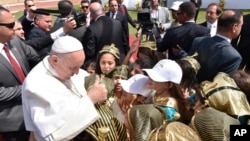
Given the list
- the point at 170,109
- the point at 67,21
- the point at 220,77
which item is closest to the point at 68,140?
the point at 170,109

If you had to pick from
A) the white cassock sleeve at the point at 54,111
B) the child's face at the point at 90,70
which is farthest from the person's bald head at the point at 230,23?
the white cassock sleeve at the point at 54,111

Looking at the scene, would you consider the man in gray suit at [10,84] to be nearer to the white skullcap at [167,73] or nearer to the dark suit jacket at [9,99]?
the dark suit jacket at [9,99]

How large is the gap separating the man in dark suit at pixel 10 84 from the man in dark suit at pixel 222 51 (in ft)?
6.22

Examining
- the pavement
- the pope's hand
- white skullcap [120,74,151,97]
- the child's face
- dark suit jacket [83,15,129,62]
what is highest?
the pope's hand

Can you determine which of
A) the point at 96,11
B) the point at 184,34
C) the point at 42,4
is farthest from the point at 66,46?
the point at 42,4

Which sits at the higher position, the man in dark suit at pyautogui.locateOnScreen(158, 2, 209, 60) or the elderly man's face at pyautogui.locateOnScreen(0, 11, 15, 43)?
the elderly man's face at pyautogui.locateOnScreen(0, 11, 15, 43)

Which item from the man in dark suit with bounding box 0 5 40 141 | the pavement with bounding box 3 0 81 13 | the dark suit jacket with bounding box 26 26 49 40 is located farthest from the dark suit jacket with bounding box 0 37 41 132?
the pavement with bounding box 3 0 81 13

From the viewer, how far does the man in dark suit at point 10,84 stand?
10.6 ft

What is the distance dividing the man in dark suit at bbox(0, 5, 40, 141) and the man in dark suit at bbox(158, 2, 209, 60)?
197cm

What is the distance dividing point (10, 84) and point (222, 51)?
6.97 feet

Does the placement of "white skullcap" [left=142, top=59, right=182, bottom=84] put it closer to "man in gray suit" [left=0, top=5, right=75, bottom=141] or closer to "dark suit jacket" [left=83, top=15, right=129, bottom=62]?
"man in gray suit" [left=0, top=5, right=75, bottom=141]

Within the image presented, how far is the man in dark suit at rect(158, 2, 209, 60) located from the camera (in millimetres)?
4570

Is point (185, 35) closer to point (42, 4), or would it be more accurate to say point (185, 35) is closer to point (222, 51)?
point (222, 51)

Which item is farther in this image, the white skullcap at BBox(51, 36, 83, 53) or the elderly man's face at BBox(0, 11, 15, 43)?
the elderly man's face at BBox(0, 11, 15, 43)
